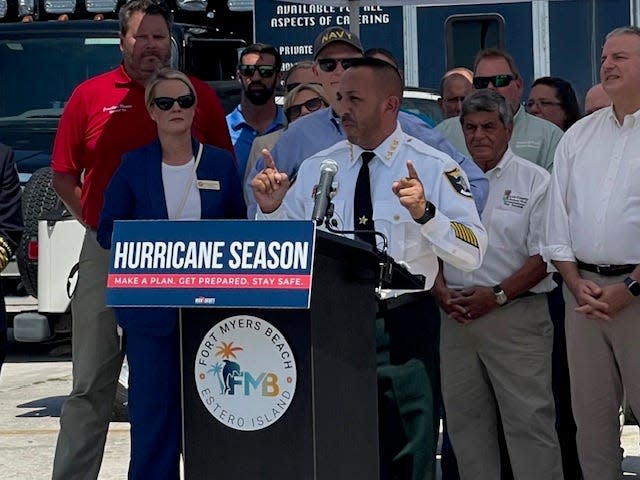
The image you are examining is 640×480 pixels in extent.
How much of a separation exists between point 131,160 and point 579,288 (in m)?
1.92

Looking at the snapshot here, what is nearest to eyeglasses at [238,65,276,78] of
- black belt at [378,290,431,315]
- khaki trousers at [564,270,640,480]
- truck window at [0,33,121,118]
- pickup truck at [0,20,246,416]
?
khaki trousers at [564,270,640,480]

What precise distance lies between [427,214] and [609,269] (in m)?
1.36

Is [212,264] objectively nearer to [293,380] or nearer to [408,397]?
[293,380]

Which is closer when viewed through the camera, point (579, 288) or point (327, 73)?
point (579, 288)

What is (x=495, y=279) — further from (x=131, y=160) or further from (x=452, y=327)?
(x=131, y=160)

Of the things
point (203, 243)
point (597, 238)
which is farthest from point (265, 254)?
point (597, 238)

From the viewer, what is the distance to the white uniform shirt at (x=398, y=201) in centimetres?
544

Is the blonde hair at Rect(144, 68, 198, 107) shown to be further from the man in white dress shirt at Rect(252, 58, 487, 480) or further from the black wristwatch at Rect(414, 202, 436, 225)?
the black wristwatch at Rect(414, 202, 436, 225)

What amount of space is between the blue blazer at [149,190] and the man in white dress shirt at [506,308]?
1076mm

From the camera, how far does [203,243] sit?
4.59 meters

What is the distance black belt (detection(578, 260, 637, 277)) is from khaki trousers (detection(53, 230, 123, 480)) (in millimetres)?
2061

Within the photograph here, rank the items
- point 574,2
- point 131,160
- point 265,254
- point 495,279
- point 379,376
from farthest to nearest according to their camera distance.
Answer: point 574,2 → point 495,279 → point 131,160 → point 379,376 → point 265,254

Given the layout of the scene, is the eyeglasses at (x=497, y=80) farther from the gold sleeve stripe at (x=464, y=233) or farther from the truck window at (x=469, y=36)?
the truck window at (x=469, y=36)

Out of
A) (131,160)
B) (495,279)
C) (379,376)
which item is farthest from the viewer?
(495,279)
